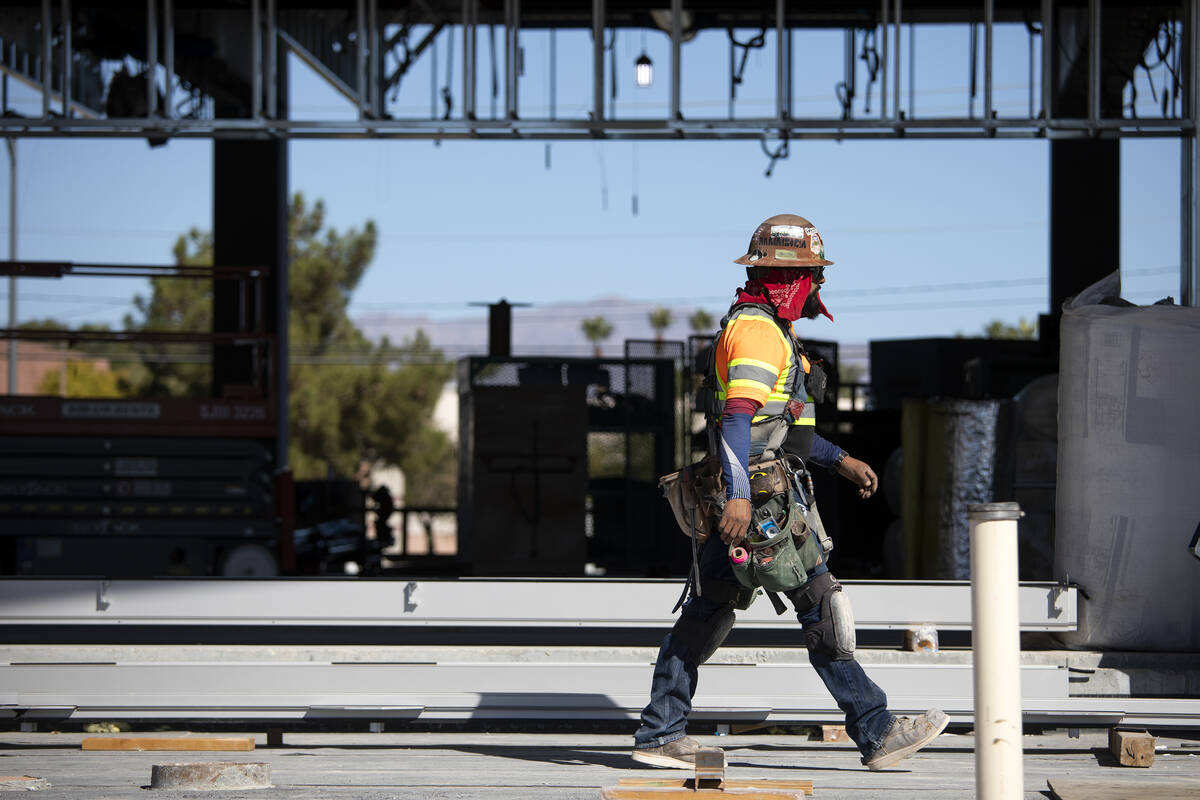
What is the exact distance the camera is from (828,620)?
17.0 feet

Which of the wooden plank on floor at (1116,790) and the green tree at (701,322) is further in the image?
the green tree at (701,322)

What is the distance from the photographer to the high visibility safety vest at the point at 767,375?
16.7 feet

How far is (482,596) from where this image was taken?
6523 millimetres

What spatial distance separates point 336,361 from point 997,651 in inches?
2404

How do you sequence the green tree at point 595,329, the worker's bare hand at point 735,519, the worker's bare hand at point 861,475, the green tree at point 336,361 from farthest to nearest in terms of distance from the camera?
the green tree at point 595,329 < the green tree at point 336,361 < the worker's bare hand at point 861,475 < the worker's bare hand at point 735,519

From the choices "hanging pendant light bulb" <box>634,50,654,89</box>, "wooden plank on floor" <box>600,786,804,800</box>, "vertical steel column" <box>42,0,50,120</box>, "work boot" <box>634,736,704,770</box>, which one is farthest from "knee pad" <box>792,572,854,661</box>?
"hanging pendant light bulb" <box>634,50,654,89</box>

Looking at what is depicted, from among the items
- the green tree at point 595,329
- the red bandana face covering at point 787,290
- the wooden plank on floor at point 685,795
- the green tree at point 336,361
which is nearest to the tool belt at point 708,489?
the red bandana face covering at point 787,290

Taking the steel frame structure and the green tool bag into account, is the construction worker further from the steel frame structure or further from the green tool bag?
the steel frame structure

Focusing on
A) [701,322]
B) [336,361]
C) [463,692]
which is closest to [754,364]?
[463,692]

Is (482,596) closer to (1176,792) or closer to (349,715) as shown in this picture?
(349,715)

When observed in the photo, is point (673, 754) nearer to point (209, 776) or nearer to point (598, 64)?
point (209, 776)

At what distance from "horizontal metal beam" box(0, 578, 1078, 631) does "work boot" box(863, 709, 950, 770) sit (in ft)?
4.49

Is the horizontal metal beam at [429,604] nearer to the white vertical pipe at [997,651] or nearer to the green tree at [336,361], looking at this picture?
the white vertical pipe at [997,651]

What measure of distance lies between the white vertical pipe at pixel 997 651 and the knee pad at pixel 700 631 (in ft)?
5.56
